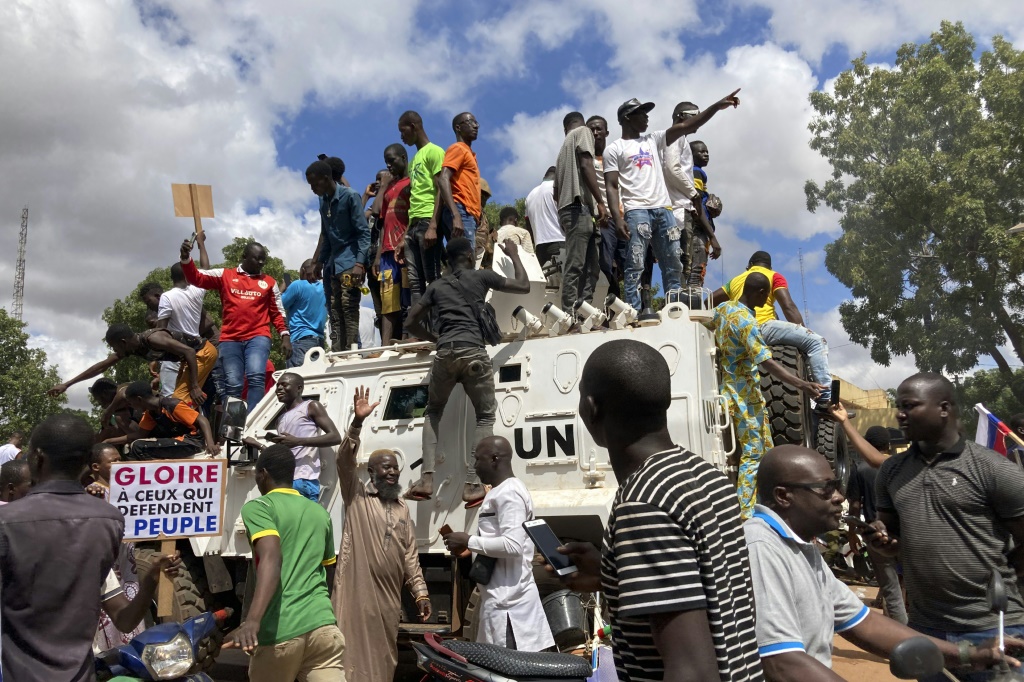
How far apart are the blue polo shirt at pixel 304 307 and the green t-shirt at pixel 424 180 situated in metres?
1.81

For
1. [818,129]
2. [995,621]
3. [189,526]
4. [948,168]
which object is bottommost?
[995,621]

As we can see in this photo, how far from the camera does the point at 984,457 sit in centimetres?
346

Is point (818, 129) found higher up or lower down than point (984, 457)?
higher up

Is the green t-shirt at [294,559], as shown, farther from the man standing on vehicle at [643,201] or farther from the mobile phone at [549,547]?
the man standing on vehicle at [643,201]

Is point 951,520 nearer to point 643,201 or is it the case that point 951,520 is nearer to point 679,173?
point 643,201

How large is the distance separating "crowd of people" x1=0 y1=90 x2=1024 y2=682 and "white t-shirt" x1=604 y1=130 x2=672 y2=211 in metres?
0.02

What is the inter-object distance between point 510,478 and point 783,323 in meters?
3.16

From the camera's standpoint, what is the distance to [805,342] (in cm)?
690

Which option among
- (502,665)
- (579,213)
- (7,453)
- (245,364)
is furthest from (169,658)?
(7,453)

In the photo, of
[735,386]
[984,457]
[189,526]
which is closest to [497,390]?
[735,386]

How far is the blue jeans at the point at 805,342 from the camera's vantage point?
6.70m

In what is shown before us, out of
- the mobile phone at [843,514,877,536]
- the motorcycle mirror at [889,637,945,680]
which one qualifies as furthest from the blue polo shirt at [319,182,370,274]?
the motorcycle mirror at [889,637,945,680]

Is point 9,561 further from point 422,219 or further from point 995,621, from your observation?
point 422,219

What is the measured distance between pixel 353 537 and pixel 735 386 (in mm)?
2736
